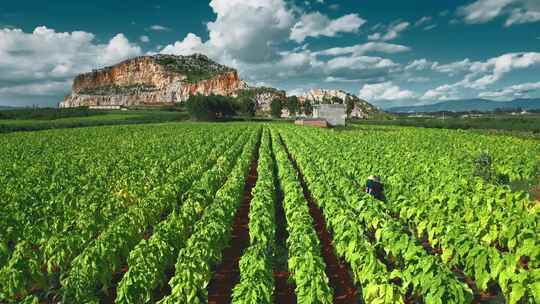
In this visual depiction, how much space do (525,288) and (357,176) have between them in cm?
1170

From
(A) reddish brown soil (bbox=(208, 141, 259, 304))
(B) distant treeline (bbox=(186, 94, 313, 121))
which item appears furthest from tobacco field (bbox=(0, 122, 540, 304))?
(B) distant treeline (bbox=(186, 94, 313, 121))

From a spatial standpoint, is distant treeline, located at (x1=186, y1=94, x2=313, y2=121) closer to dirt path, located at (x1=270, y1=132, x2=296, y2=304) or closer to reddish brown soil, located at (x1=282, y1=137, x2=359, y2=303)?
dirt path, located at (x1=270, y1=132, x2=296, y2=304)

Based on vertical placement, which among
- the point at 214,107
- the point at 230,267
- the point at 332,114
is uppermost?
the point at 214,107

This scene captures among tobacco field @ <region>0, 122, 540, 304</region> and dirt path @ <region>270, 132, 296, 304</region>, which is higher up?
tobacco field @ <region>0, 122, 540, 304</region>

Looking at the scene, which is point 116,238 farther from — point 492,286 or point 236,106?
point 236,106

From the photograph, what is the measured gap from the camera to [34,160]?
24.3 meters

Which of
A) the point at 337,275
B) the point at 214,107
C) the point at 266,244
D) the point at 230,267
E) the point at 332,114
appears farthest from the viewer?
the point at 214,107

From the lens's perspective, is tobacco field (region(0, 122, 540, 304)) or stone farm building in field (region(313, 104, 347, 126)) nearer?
tobacco field (region(0, 122, 540, 304))

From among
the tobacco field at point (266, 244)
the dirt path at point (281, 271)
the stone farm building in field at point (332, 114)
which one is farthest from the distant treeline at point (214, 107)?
the dirt path at point (281, 271)

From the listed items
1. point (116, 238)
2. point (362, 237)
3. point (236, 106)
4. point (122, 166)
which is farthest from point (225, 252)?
point (236, 106)

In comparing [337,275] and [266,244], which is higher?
[266,244]

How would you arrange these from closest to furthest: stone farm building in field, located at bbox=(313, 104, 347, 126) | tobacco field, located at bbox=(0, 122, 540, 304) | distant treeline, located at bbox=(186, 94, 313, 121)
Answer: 1. tobacco field, located at bbox=(0, 122, 540, 304)
2. stone farm building in field, located at bbox=(313, 104, 347, 126)
3. distant treeline, located at bbox=(186, 94, 313, 121)

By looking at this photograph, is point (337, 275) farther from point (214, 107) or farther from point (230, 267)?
point (214, 107)

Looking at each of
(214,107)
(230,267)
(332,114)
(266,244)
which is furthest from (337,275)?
(214,107)
